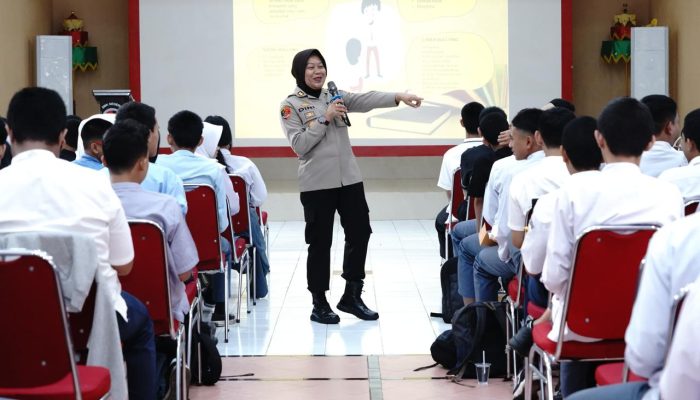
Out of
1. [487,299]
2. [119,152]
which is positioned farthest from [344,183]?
[119,152]

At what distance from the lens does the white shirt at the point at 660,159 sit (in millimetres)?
4625

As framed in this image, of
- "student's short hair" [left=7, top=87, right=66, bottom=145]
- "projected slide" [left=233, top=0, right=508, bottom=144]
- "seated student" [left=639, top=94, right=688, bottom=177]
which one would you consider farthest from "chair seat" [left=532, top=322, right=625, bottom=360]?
"projected slide" [left=233, top=0, right=508, bottom=144]

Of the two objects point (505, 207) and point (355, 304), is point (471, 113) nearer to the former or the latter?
point (355, 304)

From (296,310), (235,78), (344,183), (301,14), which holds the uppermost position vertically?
(301,14)

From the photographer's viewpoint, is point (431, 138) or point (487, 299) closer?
point (487, 299)

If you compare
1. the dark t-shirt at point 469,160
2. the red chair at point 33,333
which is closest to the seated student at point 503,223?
the dark t-shirt at point 469,160

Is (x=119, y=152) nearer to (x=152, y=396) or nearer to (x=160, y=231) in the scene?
(x=160, y=231)

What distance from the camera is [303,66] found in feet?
18.0

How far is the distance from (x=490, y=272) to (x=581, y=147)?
122cm

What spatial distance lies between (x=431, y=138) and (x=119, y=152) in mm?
7316

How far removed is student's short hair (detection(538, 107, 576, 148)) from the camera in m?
4.04

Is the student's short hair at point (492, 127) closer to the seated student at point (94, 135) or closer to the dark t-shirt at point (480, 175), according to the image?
the dark t-shirt at point (480, 175)

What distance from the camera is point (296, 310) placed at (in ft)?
19.9

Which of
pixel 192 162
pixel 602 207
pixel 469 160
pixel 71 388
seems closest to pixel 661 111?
pixel 469 160
